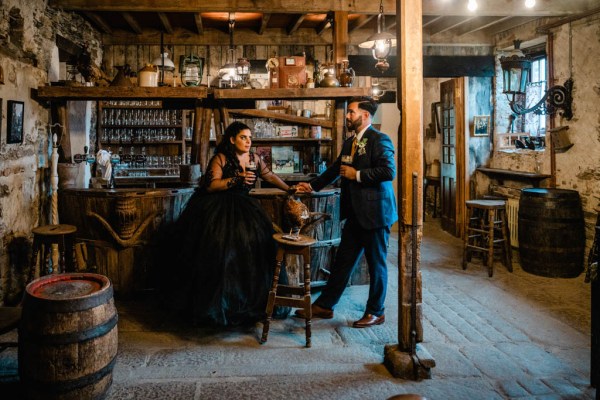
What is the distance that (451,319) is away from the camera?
4180 millimetres

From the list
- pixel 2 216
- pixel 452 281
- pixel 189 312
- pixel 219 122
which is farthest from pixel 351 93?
pixel 2 216

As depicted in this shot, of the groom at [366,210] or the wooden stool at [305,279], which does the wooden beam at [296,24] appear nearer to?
the groom at [366,210]

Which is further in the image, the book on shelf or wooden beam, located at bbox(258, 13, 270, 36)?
the book on shelf

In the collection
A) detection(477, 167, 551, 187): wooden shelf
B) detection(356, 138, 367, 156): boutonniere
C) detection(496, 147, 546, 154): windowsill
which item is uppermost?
detection(496, 147, 546, 154): windowsill

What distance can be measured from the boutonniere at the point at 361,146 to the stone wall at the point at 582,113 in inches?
127

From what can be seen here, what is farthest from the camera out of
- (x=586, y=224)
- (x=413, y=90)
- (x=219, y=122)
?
(x=586, y=224)

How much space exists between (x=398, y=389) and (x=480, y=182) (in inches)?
224

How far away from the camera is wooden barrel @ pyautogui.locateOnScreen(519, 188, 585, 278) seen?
→ 537cm

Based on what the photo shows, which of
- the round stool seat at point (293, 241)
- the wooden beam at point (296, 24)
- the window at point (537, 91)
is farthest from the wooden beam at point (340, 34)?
the round stool seat at point (293, 241)

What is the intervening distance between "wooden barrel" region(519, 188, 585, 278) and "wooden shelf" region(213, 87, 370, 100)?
2.38 metres

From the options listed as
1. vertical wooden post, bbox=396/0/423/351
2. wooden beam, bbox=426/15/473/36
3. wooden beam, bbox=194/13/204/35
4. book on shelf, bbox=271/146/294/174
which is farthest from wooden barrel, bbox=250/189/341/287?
wooden beam, bbox=426/15/473/36

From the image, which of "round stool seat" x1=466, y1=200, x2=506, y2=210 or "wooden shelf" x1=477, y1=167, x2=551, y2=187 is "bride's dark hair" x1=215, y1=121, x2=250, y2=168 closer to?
"round stool seat" x1=466, y1=200, x2=506, y2=210

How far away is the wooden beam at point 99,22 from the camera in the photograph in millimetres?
6918

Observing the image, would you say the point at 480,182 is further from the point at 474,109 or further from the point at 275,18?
the point at 275,18
